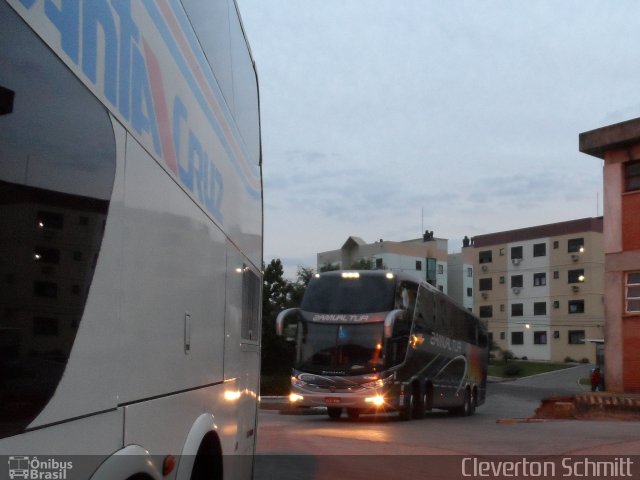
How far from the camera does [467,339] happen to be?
3036cm

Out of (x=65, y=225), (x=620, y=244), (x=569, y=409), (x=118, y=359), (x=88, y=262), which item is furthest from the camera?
(x=620, y=244)

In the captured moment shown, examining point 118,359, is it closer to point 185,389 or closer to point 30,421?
point 30,421

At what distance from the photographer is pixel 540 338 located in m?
83.0

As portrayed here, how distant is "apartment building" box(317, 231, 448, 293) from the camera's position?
96.0 metres

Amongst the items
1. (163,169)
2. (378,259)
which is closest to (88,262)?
(163,169)

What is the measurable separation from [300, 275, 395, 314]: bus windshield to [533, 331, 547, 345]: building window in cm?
6445

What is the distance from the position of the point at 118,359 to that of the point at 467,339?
92.7 feet

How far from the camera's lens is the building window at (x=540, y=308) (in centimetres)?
8319

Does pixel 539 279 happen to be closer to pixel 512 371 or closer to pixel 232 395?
pixel 512 371

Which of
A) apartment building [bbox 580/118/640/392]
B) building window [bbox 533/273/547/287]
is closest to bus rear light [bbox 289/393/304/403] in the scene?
apartment building [bbox 580/118/640/392]

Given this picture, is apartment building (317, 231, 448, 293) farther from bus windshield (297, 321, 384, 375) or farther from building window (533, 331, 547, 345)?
bus windshield (297, 321, 384, 375)

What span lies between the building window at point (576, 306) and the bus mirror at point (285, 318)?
6225 cm

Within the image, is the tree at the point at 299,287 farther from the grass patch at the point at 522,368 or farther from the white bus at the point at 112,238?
the white bus at the point at 112,238

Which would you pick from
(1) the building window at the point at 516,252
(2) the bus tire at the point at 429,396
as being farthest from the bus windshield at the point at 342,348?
(1) the building window at the point at 516,252
